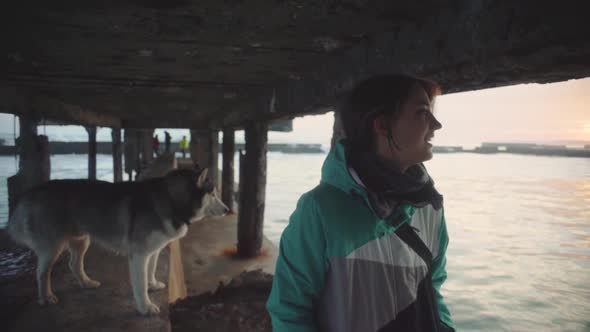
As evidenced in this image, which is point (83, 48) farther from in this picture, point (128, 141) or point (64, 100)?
point (128, 141)

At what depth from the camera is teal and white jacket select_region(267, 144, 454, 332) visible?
1.46 meters

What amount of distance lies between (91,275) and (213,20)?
381 centimetres

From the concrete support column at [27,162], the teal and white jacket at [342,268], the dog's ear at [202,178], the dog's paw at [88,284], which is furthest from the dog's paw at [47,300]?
the concrete support column at [27,162]

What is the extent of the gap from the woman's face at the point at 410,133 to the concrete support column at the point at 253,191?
649cm

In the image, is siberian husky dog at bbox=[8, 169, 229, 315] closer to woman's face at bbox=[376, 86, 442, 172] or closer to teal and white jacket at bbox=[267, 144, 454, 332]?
teal and white jacket at bbox=[267, 144, 454, 332]

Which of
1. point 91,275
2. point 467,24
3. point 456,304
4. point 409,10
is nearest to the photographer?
point 467,24

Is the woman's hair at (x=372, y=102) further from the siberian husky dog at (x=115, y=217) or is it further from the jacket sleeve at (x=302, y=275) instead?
the siberian husky dog at (x=115, y=217)

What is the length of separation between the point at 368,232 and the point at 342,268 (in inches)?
7.3

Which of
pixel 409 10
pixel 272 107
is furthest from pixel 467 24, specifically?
pixel 272 107

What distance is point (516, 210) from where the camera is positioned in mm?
17297

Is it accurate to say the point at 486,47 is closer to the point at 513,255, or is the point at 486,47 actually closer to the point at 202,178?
the point at 202,178

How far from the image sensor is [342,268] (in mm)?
1444

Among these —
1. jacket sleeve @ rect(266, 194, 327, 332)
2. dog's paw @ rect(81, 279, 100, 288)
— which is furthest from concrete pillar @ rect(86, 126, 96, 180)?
jacket sleeve @ rect(266, 194, 327, 332)

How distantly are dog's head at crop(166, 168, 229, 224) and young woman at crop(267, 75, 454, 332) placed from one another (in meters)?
2.59
